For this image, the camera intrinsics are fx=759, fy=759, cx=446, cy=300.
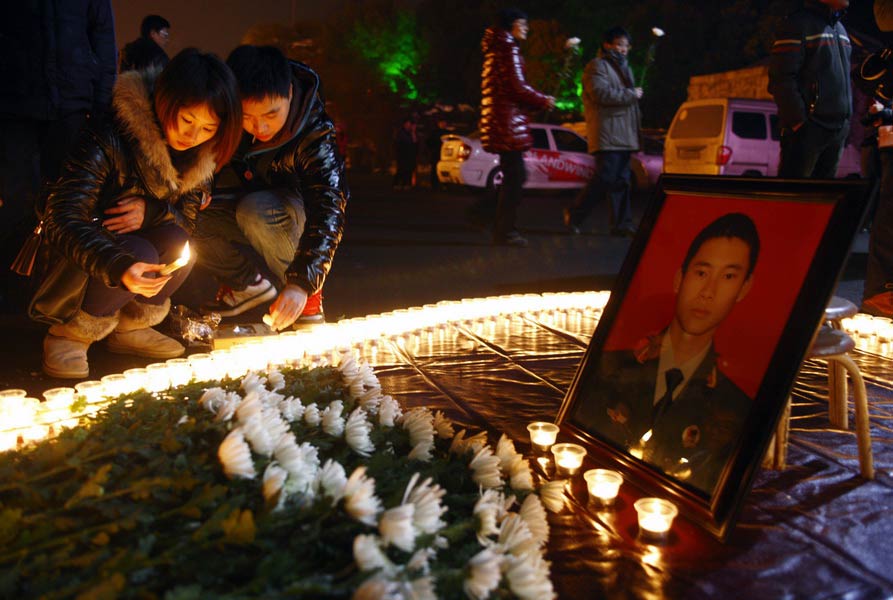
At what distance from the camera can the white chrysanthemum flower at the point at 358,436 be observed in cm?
164

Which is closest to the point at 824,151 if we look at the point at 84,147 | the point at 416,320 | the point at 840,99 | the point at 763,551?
the point at 840,99

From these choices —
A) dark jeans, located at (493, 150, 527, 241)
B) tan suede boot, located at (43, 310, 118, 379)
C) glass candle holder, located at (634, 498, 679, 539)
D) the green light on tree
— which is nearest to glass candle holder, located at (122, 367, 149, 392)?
tan suede boot, located at (43, 310, 118, 379)

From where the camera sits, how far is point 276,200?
386cm

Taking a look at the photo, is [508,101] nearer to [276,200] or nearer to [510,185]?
[510,185]

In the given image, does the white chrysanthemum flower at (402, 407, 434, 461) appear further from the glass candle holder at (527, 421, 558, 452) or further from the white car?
the white car

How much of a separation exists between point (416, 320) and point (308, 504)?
2695 millimetres

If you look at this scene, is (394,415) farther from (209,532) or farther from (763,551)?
(763,551)

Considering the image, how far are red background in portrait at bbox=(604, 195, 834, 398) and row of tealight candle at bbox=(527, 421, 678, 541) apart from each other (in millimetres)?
332

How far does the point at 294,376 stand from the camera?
6.81 ft

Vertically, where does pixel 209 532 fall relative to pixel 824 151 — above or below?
below

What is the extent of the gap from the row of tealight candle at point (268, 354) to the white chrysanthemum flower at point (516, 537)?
36.0 inches

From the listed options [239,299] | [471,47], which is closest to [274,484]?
[239,299]

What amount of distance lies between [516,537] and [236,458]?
0.53 meters

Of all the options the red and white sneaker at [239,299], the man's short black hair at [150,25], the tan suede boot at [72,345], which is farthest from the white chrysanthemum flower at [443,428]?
the man's short black hair at [150,25]
